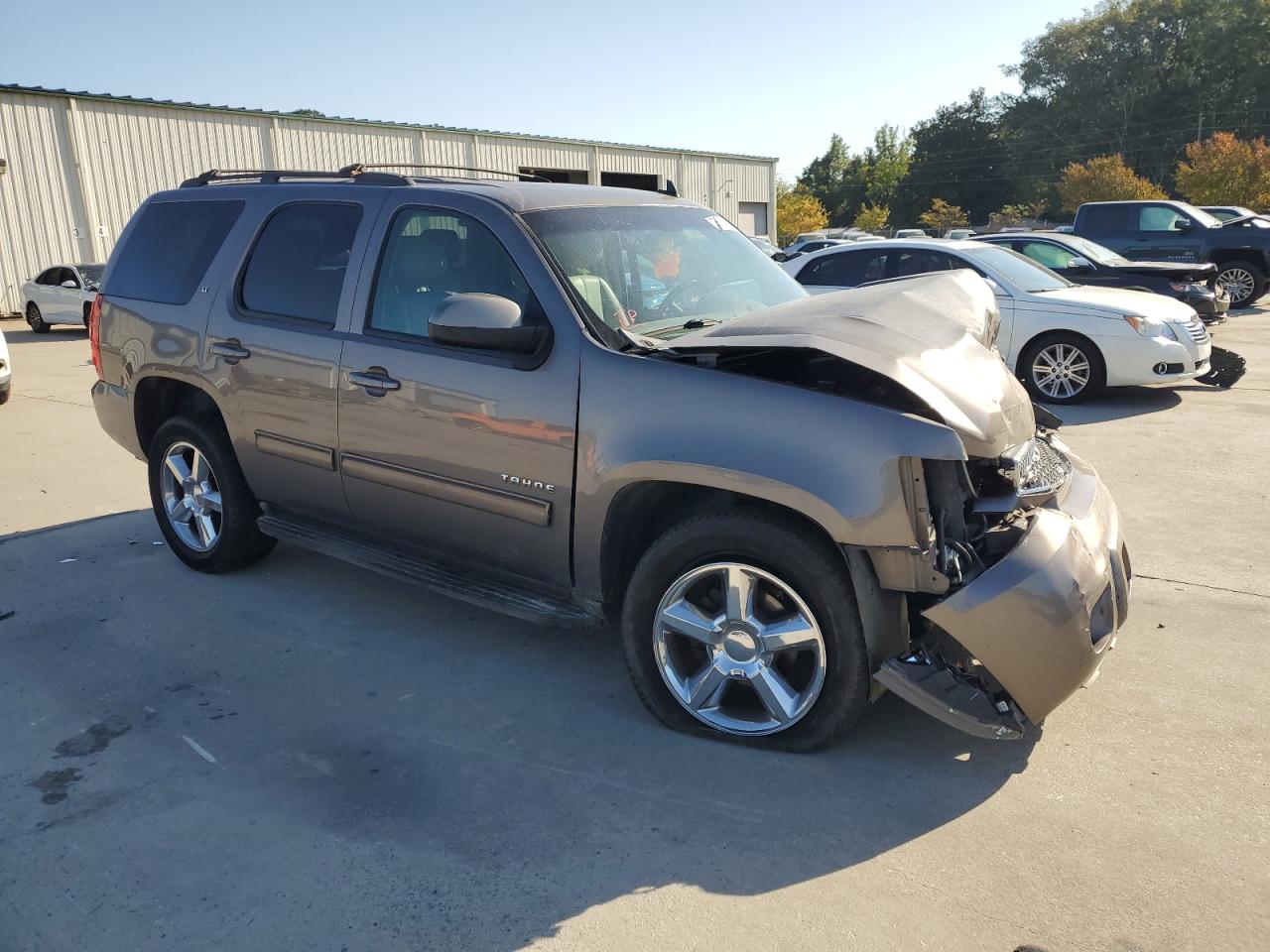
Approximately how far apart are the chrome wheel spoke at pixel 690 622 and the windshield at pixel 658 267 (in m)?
1.11

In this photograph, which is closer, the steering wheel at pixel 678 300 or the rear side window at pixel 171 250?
the steering wheel at pixel 678 300

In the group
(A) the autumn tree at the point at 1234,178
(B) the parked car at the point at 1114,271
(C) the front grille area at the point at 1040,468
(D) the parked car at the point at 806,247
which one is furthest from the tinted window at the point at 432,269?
(A) the autumn tree at the point at 1234,178

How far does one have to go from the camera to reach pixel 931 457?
2.98 m

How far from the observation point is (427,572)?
425 centimetres

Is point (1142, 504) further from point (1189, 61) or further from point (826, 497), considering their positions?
point (1189, 61)

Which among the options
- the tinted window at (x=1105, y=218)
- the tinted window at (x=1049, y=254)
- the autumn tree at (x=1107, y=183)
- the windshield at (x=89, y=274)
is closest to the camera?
the tinted window at (x=1049, y=254)

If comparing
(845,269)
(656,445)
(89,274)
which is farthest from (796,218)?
(656,445)

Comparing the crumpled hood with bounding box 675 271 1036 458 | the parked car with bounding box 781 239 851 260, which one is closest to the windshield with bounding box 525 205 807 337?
the crumpled hood with bounding box 675 271 1036 458

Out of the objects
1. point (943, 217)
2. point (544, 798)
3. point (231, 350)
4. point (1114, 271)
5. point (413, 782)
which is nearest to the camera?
point (544, 798)

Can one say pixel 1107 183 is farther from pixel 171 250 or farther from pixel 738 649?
pixel 738 649

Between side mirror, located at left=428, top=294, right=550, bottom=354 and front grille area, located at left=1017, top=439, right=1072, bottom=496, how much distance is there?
1804mm

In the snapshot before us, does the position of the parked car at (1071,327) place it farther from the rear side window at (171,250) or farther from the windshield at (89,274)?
the windshield at (89,274)

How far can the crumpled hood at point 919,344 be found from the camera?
3129mm

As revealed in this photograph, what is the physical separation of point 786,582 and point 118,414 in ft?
13.9
